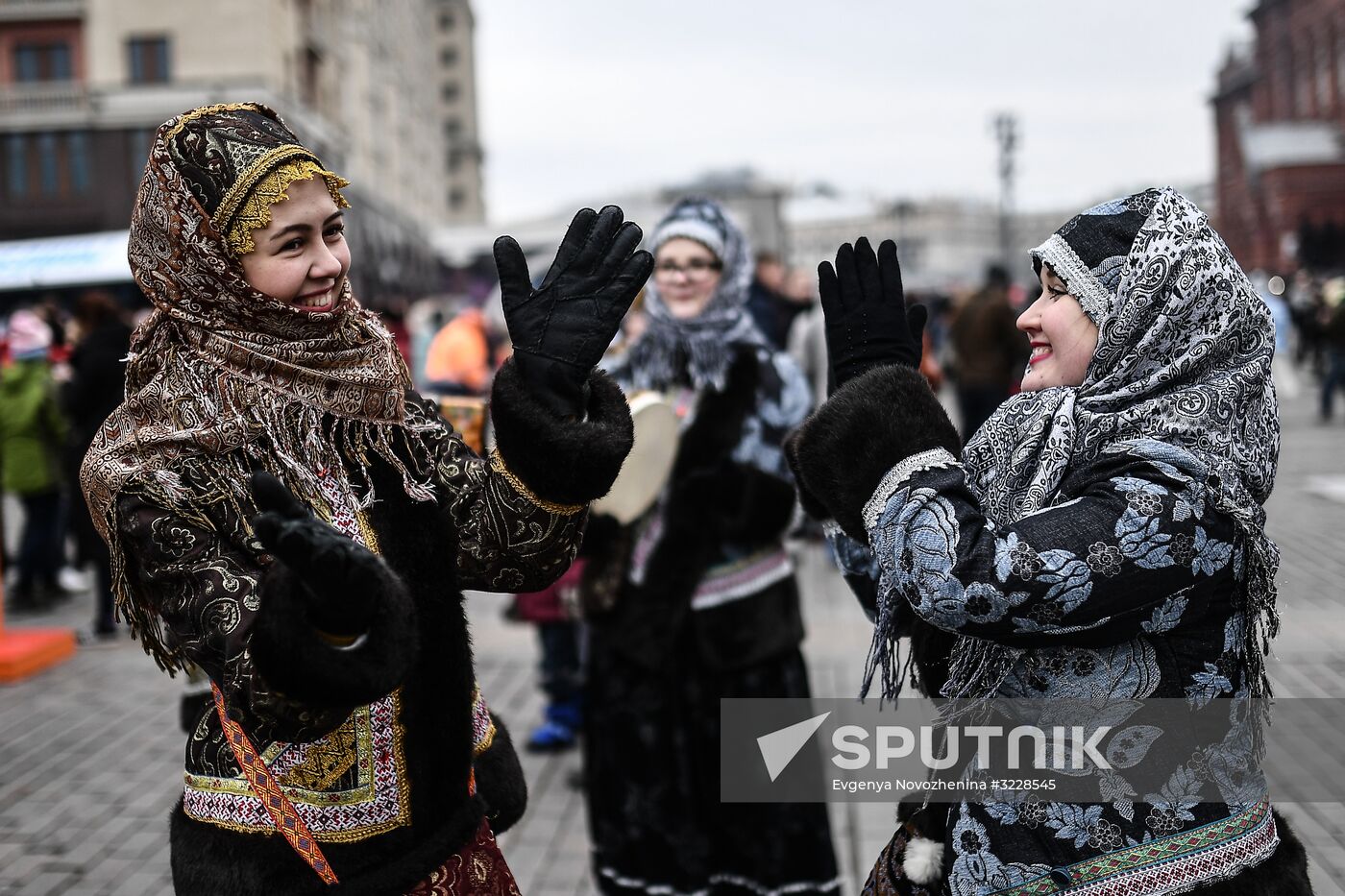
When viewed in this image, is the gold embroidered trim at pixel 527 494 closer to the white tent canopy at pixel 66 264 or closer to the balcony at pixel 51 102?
the white tent canopy at pixel 66 264

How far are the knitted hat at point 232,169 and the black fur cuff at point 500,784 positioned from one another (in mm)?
951

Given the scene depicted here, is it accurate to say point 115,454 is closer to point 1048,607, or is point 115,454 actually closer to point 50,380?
point 1048,607

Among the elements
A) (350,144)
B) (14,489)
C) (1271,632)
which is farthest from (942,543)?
(350,144)

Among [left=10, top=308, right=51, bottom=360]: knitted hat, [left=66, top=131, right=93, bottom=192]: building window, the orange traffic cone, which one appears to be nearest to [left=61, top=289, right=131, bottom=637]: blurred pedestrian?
the orange traffic cone

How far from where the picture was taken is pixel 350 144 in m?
43.4

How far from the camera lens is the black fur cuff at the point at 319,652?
1.54 metres

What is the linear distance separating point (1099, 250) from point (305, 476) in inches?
50.6

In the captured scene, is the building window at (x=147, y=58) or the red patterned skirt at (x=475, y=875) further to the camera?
the building window at (x=147, y=58)

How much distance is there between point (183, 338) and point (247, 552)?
37 cm

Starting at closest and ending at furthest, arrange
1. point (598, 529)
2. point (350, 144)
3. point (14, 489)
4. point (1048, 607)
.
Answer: point (1048, 607)
point (598, 529)
point (14, 489)
point (350, 144)

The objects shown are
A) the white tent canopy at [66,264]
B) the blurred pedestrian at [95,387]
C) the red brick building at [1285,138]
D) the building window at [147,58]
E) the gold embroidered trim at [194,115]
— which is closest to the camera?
the gold embroidered trim at [194,115]

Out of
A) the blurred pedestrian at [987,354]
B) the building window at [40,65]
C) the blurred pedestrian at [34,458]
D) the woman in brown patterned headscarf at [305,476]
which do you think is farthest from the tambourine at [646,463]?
the building window at [40,65]

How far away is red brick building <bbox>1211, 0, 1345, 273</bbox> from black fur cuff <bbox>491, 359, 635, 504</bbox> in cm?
3907

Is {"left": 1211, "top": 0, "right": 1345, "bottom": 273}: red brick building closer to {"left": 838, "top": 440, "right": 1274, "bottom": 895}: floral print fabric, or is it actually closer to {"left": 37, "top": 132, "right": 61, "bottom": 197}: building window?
{"left": 37, "top": 132, "right": 61, "bottom": 197}: building window
